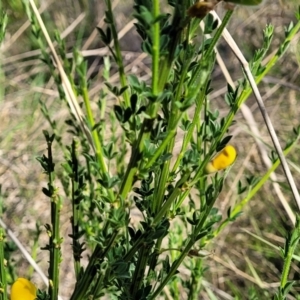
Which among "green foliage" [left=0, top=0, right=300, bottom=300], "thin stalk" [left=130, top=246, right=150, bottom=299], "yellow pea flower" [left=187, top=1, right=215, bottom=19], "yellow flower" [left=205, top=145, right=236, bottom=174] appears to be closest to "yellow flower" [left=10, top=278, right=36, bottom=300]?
"green foliage" [left=0, top=0, right=300, bottom=300]

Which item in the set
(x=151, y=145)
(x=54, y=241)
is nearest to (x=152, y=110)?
(x=151, y=145)

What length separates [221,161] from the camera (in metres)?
0.55

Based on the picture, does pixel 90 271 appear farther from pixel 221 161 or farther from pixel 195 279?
pixel 195 279

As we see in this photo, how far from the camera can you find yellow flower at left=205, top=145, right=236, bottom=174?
0.53 meters

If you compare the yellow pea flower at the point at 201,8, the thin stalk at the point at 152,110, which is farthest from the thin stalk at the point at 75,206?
the yellow pea flower at the point at 201,8

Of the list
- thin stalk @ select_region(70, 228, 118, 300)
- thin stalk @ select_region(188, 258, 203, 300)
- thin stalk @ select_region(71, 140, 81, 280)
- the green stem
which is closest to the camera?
the green stem

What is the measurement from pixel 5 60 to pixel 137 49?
23.8 inches

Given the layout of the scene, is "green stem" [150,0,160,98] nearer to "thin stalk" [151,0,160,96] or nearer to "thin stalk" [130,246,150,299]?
"thin stalk" [151,0,160,96]

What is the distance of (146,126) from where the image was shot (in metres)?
0.45

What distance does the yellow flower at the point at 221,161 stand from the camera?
0.53 meters

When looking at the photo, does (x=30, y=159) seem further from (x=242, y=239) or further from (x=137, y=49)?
(x=242, y=239)

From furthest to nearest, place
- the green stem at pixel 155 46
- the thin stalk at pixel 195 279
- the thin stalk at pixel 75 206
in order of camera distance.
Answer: the thin stalk at pixel 195 279 → the thin stalk at pixel 75 206 → the green stem at pixel 155 46

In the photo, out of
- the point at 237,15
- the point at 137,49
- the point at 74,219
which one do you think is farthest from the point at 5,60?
the point at 74,219

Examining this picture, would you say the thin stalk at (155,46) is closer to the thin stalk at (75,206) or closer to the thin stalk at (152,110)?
the thin stalk at (152,110)
